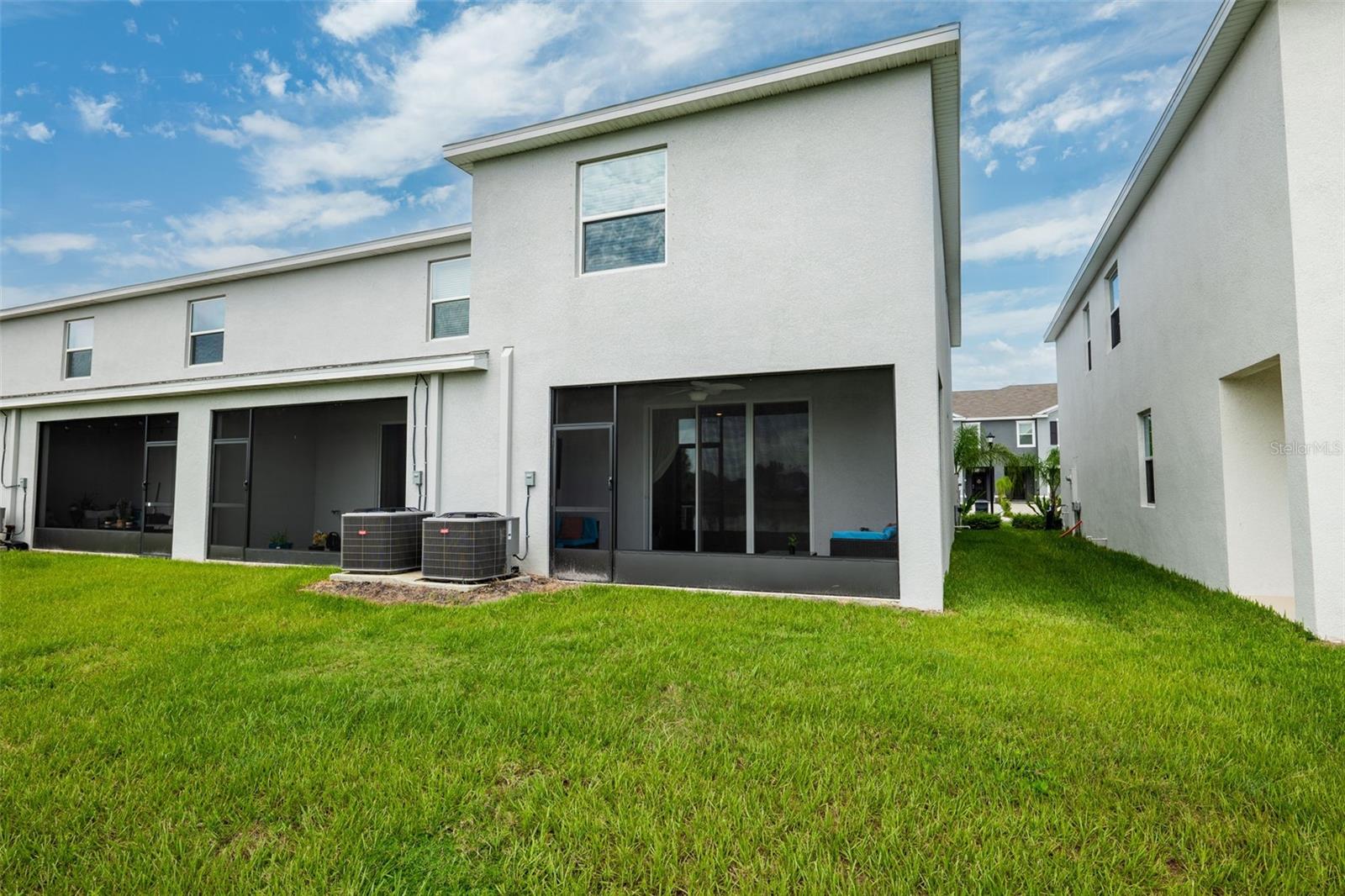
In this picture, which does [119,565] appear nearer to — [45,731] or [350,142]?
[45,731]

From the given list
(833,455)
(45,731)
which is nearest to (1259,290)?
(833,455)

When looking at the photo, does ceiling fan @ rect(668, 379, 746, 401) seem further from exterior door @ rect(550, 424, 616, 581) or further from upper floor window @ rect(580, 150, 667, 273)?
upper floor window @ rect(580, 150, 667, 273)

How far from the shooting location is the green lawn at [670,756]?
7.36ft

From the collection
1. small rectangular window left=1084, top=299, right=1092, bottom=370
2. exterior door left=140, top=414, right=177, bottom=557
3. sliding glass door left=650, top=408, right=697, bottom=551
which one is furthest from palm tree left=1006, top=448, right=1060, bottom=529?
exterior door left=140, top=414, right=177, bottom=557

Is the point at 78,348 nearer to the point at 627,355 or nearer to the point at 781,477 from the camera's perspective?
the point at 627,355

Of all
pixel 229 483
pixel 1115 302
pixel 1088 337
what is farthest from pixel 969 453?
pixel 229 483

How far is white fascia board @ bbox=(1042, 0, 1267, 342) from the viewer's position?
6.29 metres

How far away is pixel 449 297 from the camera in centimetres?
1045

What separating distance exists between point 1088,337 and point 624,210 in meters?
12.1

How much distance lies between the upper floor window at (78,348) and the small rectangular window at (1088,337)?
21.2m

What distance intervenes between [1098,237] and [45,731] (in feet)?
49.1

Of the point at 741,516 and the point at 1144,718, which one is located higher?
the point at 741,516

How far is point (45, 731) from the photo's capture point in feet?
11.0

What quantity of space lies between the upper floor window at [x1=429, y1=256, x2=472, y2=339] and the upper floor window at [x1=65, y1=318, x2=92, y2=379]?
8576mm
